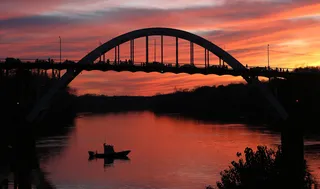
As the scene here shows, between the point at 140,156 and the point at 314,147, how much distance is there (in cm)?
1528

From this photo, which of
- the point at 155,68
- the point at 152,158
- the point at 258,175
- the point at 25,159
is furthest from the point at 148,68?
the point at 258,175

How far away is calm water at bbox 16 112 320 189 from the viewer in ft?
115

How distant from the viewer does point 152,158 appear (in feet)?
152

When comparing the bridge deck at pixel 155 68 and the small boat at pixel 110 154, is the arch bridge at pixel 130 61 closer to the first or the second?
the bridge deck at pixel 155 68

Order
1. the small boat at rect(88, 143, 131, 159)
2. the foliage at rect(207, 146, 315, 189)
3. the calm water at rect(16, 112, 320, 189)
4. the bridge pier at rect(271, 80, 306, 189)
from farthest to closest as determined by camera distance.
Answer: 1. the small boat at rect(88, 143, 131, 159)
2. the bridge pier at rect(271, 80, 306, 189)
3. the calm water at rect(16, 112, 320, 189)
4. the foliage at rect(207, 146, 315, 189)

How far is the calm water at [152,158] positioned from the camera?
1382 inches

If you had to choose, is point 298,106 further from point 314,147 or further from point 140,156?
point 140,156

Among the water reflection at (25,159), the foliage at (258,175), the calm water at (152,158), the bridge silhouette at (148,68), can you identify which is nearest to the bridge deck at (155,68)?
the bridge silhouette at (148,68)

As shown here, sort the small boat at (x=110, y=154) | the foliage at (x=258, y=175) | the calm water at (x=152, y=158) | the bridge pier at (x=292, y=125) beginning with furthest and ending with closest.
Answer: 1. the small boat at (x=110, y=154)
2. the bridge pier at (x=292, y=125)
3. the calm water at (x=152, y=158)
4. the foliage at (x=258, y=175)

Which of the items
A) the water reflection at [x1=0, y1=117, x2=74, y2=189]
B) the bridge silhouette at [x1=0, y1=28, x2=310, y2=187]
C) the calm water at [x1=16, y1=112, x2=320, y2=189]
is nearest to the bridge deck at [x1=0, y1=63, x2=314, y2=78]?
the bridge silhouette at [x1=0, y1=28, x2=310, y2=187]

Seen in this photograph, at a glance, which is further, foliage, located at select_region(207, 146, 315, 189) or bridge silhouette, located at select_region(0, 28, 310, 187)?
bridge silhouette, located at select_region(0, 28, 310, 187)

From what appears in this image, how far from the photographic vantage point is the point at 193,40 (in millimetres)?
47312

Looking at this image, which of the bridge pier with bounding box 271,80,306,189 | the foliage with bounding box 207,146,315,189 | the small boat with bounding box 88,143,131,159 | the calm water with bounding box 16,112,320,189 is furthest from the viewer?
the small boat with bounding box 88,143,131,159

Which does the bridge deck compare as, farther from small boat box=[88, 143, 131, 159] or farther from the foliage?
the foliage
